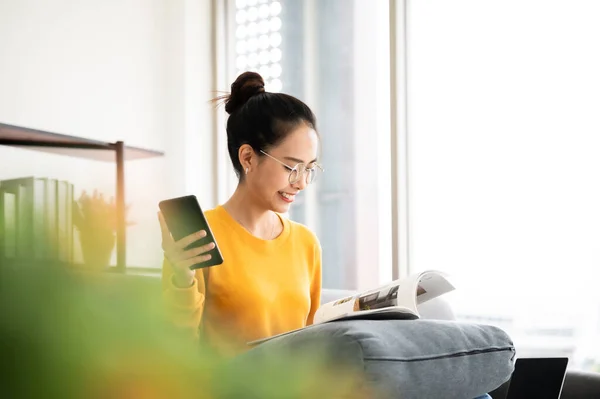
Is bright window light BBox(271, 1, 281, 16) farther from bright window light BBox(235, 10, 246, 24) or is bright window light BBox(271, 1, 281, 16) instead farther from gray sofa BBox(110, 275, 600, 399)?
gray sofa BBox(110, 275, 600, 399)

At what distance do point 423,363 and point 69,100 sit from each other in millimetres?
2958

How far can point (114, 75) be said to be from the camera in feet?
11.3

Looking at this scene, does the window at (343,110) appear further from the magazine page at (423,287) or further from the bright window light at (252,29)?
the magazine page at (423,287)

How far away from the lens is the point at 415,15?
3.36 metres

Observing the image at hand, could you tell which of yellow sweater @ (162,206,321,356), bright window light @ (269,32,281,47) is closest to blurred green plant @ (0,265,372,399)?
yellow sweater @ (162,206,321,356)

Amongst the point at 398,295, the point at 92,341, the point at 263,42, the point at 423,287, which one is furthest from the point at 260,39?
the point at 92,341

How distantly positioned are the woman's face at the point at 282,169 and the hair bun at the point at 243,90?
18 cm

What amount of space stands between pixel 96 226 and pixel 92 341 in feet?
0.10

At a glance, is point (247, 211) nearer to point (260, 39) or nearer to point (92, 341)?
point (92, 341)

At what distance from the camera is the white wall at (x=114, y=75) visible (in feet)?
9.67

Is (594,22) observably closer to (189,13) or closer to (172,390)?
(189,13)

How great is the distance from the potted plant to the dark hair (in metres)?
1.53

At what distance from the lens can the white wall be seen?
2.95 meters

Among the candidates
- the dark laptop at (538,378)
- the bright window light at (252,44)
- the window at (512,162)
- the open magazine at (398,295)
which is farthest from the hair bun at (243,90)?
the bright window light at (252,44)
